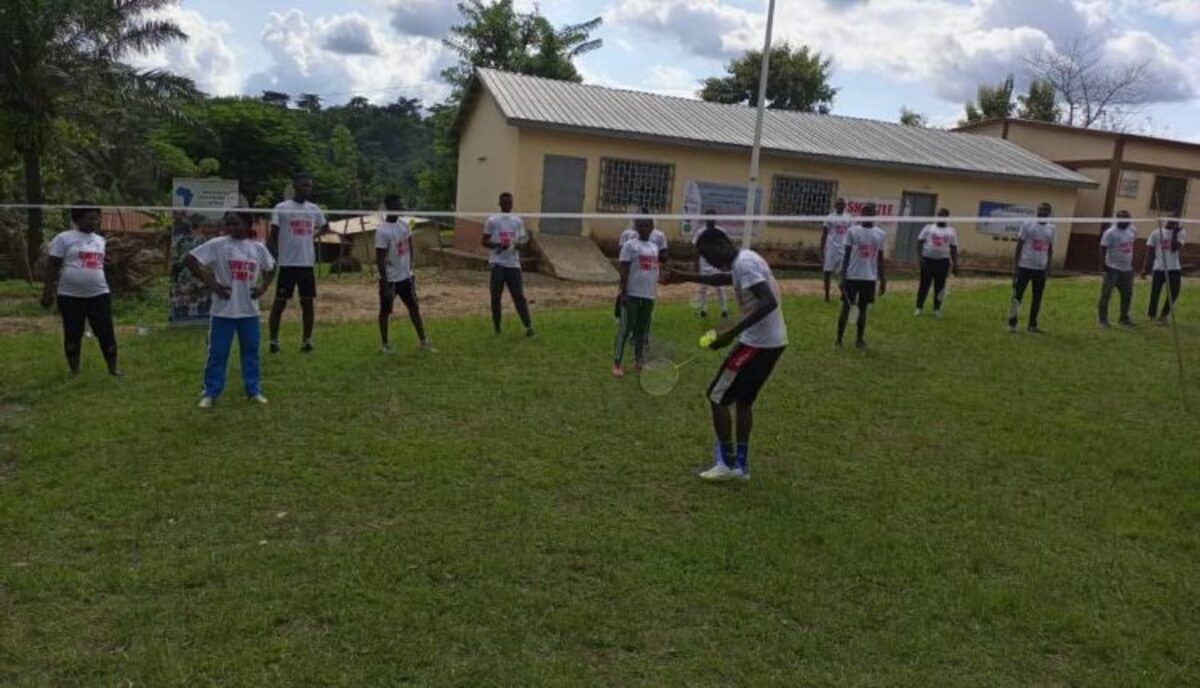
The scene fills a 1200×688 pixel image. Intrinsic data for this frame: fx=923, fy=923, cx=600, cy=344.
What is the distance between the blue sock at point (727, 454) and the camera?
6.54 meters

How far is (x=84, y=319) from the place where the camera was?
8859mm

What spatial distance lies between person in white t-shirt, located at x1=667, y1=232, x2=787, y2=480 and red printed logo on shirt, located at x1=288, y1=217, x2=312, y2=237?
4.93 meters

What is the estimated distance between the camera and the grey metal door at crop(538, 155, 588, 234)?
2211 cm

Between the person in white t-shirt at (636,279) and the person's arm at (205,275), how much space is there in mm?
3939

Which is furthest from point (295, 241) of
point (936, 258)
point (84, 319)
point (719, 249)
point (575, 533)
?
point (936, 258)

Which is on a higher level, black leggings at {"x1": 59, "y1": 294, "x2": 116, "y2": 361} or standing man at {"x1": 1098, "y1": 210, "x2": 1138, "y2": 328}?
standing man at {"x1": 1098, "y1": 210, "x2": 1138, "y2": 328}

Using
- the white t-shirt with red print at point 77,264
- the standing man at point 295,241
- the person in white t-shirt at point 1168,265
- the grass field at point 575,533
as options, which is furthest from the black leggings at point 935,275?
the white t-shirt with red print at point 77,264

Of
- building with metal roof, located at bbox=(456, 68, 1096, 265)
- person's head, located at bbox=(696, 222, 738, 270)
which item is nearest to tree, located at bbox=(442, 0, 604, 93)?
building with metal roof, located at bbox=(456, 68, 1096, 265)

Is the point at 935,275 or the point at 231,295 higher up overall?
the point at 935,275

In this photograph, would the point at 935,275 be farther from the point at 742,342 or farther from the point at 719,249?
the point at 719,249

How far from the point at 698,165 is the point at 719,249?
17.9 metres

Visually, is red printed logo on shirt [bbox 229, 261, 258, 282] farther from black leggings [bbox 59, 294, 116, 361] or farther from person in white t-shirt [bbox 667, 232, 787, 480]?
person in white t-shirt [bbox 667, 232, 787, 480]

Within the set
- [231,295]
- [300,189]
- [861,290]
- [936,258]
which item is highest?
[300,189]

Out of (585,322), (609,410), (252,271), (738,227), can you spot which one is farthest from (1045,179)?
(252,271)
